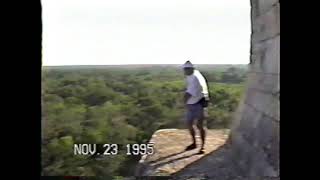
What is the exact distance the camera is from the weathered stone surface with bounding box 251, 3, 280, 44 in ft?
13.5

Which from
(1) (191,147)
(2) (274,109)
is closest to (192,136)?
(1) (191,147)

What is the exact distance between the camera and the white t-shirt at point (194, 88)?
420 cm

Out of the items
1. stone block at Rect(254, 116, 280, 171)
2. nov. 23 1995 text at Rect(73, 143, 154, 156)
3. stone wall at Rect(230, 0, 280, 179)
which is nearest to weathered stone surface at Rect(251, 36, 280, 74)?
stone wall at Rect(230, 0, 280, 179)

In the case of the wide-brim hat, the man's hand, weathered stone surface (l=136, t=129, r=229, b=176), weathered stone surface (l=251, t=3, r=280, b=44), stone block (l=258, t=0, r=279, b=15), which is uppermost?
stone block (l=258, t=0, r=279, b=15)

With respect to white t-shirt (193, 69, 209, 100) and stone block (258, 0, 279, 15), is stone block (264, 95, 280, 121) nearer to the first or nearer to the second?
white t-shirt (193, 69, 209, 100)

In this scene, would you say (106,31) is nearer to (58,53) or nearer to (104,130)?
(58,53)

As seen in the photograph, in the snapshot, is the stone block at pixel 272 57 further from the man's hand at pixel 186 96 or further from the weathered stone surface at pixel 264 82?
the man's hand at pixel 186 96

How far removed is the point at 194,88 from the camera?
4.20 meters

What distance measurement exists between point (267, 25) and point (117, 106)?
975 millimetres

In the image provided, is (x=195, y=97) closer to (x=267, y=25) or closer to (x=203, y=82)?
(x=203, y=82)

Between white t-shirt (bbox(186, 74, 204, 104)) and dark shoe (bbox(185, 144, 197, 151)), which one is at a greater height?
white t-shirt (bbox(186, 74, 204, 104))
